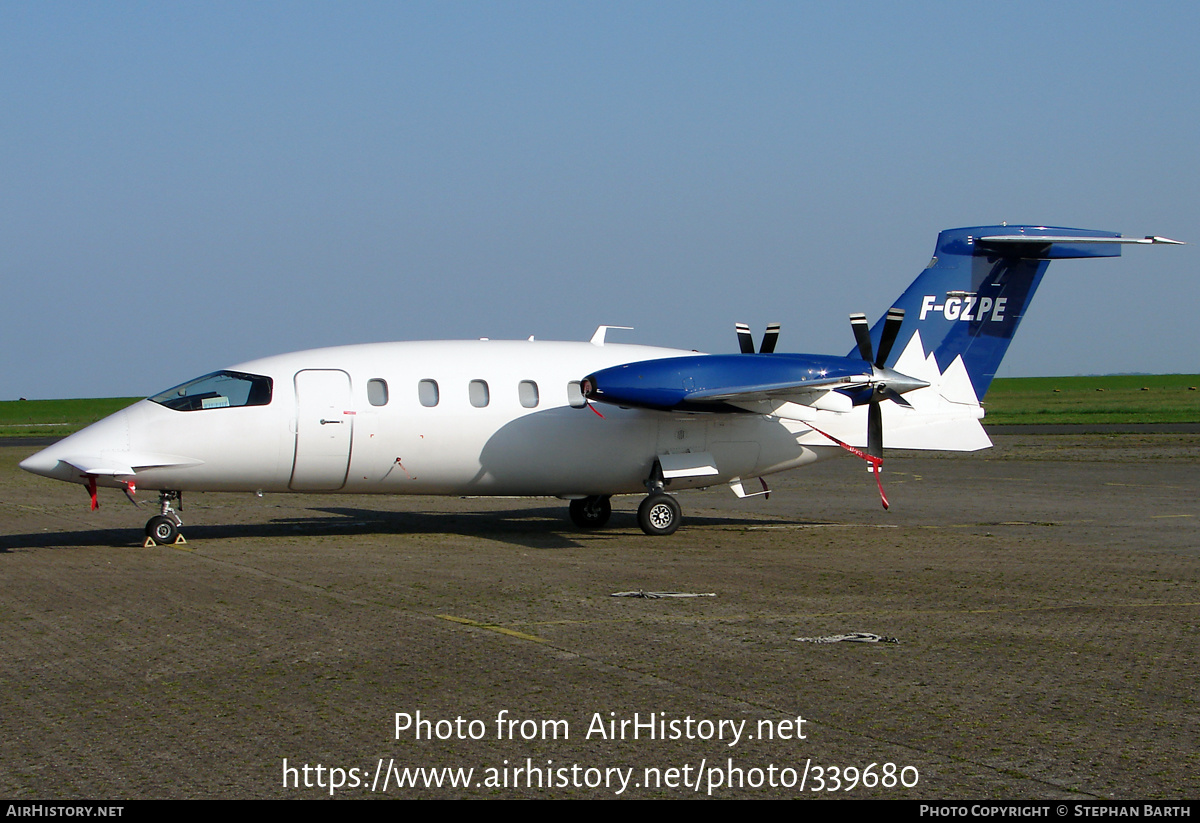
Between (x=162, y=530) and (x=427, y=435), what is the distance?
456cm

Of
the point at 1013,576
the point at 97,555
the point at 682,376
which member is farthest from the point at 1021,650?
the point at 97,555

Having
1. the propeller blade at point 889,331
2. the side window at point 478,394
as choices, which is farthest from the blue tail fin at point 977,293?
the side window at point 478,394

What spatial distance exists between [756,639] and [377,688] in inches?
156

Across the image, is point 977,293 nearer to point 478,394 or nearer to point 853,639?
point 478,394

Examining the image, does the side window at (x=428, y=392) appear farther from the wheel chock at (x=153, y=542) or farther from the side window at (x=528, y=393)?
the wheel chock at (x=153, y=542)

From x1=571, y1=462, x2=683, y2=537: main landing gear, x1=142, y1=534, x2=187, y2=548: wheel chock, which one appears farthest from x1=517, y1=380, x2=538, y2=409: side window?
x1=142, y1=534, x2=187, y2=548: wheel chock

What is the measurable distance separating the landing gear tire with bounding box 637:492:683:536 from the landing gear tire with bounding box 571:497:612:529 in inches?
74.0

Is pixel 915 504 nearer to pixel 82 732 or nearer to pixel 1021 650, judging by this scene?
pixel 1021 650

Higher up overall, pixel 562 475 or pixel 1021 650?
pixel 562 475

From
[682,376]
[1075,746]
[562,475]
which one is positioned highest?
[682,376]

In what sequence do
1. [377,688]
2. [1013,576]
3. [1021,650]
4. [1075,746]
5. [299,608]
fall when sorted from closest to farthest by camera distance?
[1075,746] < [377,688] < [1021,650] < [299,608] < [1013,576]

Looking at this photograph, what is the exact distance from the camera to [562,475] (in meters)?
20.9

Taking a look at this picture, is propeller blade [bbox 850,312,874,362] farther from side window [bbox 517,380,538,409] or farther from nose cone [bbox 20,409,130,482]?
nose cone [bbox 20,409,130,482]

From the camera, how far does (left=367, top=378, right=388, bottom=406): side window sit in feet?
64.2
